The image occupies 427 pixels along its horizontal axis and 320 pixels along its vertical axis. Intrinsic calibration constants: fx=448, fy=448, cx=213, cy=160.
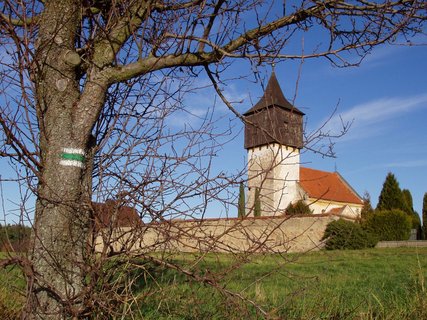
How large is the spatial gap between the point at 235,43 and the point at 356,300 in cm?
277

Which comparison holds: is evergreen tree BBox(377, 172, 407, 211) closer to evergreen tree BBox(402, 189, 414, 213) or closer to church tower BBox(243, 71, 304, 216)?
evergreen tree BBox(402, 189, 414, 213)

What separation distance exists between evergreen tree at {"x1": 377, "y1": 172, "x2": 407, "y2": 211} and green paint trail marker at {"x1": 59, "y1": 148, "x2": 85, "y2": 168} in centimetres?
3533

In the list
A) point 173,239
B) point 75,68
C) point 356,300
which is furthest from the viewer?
point 356,300

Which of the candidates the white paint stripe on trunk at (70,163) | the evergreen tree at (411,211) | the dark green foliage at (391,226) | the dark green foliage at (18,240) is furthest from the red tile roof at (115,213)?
the evergreen tree at (411,211)

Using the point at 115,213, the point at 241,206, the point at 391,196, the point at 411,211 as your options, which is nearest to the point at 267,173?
the point at 241,206

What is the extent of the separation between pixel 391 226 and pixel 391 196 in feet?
26.4

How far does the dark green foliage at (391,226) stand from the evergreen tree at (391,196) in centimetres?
698

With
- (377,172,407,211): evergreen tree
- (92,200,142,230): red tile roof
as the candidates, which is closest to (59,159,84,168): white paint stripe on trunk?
(92,200,142,230): red tile roof

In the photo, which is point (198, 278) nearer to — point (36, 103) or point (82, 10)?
point (36, 103)

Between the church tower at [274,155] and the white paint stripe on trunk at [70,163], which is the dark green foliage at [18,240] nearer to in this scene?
the white paint stripe on trunk at [70,163]

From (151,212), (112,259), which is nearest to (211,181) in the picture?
(151,212)

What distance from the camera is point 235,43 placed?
9.80ft

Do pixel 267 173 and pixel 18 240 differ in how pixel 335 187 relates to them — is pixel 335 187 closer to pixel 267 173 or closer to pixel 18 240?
pixel 267 173

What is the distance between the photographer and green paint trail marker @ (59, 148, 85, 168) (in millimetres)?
2691
